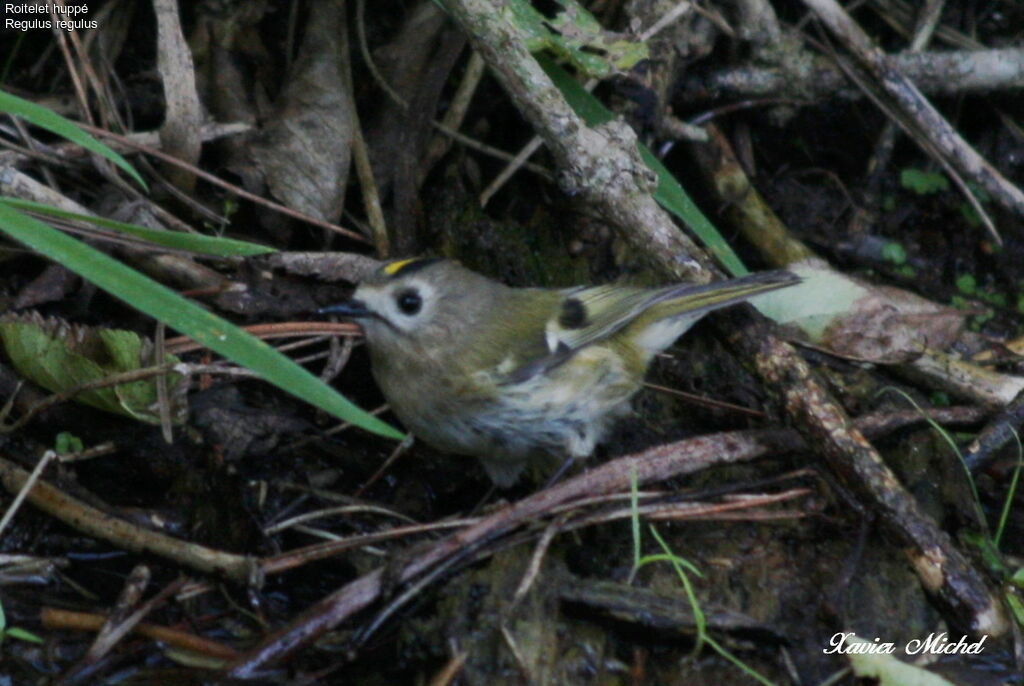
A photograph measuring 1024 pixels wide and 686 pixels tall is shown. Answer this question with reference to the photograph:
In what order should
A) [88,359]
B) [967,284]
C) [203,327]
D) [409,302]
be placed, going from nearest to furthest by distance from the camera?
[203,327] → [88,359] → [409,302] → [967,284]

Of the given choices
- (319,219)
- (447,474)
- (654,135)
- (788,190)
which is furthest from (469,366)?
(788,190)

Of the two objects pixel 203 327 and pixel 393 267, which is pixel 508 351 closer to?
pixel 393 267

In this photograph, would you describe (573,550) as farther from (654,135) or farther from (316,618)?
(654,135)

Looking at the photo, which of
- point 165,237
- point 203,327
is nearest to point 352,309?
point 165,237

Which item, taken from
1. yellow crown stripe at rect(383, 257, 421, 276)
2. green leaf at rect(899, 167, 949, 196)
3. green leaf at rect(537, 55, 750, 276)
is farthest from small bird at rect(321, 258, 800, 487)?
green leaf at rect(899, 167, 949, 196)

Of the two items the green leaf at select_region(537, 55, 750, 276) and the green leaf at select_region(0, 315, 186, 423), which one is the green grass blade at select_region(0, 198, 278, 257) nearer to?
the green leaf at select_region(0, 315, 186, 423)

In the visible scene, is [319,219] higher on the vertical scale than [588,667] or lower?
higher
